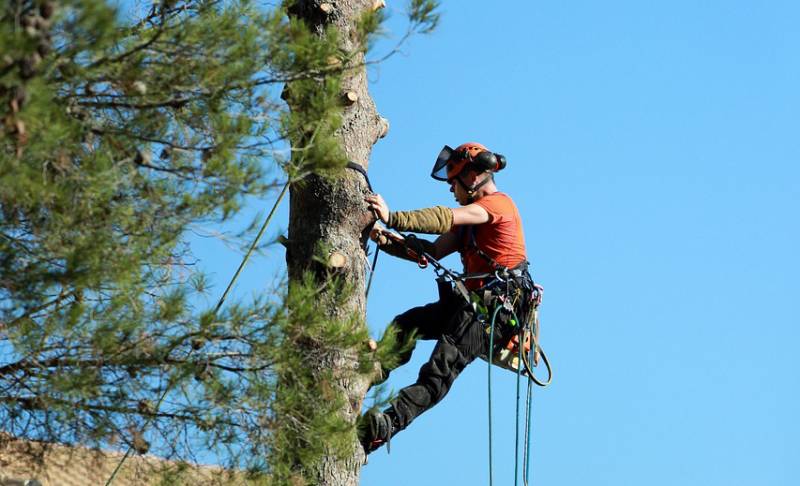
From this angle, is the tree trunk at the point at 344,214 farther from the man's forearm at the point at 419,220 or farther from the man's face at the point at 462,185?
the man's face at the point at 462,185

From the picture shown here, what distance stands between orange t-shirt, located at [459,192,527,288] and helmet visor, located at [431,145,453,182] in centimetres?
28

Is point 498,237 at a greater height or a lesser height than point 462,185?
lesser

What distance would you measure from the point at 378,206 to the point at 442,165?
3.28ft

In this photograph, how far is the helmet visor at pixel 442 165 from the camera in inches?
288

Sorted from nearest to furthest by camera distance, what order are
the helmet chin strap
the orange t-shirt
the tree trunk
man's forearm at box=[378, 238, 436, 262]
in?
the tree trunk
man's forearm at box=[378, 238, 436, 262]
the orange t-shirt
the helmet chin strap

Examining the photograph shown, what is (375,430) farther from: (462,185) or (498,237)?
(462,185)

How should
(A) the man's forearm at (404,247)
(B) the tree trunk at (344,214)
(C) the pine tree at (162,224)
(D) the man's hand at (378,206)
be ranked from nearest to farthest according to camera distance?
(C) the pine tree at (162,224) → (B) the tree trunk at (344,214) → (D) the man's hand at (378,206) → (A) the man's forearm at (404,247)

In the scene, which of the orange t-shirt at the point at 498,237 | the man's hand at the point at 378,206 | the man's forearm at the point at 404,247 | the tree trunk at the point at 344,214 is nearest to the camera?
the tree trunk at the point at 344,214

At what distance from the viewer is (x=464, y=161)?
23.7 ft

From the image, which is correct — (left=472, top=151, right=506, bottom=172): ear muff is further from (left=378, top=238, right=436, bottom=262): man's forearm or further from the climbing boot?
the climbing boot

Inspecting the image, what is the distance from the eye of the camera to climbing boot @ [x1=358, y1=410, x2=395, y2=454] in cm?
618

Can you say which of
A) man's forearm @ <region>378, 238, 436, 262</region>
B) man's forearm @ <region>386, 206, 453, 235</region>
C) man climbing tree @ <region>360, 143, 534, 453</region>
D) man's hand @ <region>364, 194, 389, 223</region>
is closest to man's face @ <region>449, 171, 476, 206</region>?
man climbing tree @ <region>360, 143, 534, 453</region>

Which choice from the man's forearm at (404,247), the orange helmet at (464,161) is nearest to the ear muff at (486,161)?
the orange helmet at (464,161)

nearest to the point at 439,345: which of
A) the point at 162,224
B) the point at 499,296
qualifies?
the point at 499,296
